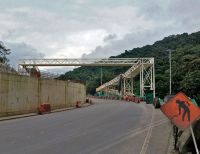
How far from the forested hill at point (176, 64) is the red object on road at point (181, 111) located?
23.1 meters

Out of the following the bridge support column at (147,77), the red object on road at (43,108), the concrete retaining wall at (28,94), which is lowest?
the red object on road at (43,108)

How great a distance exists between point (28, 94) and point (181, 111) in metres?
34.8

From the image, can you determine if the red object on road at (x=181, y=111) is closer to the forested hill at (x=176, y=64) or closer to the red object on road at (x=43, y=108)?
the forested hill at (x=176, y=64)

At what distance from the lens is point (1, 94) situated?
127ft

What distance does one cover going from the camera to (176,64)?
275 feet

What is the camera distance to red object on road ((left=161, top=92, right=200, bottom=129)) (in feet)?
39.5

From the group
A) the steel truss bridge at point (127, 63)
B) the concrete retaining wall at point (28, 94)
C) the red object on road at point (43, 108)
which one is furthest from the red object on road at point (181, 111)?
the steel truss bridge at point (127, 63)

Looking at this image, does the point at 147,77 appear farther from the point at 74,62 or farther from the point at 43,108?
the point at 43,108

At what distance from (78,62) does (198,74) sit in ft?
214

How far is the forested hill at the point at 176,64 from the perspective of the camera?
121ft

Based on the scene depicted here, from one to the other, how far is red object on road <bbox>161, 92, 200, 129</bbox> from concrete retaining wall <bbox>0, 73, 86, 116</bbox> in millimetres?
27576

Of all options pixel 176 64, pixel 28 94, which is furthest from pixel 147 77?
pixel 28 94

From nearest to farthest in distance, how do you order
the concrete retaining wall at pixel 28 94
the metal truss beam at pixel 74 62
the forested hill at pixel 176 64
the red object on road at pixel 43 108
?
the forested hill at pixel 176 64 → the concrete retaining wall at pixel 28 94 → the red object on road at pixel 43 108 → the metal truss beam at pixel 74 62

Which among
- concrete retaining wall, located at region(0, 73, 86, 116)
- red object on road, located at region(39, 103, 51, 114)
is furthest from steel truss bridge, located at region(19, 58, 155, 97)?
red object on road, located at region(39, 103, 51, 114)
